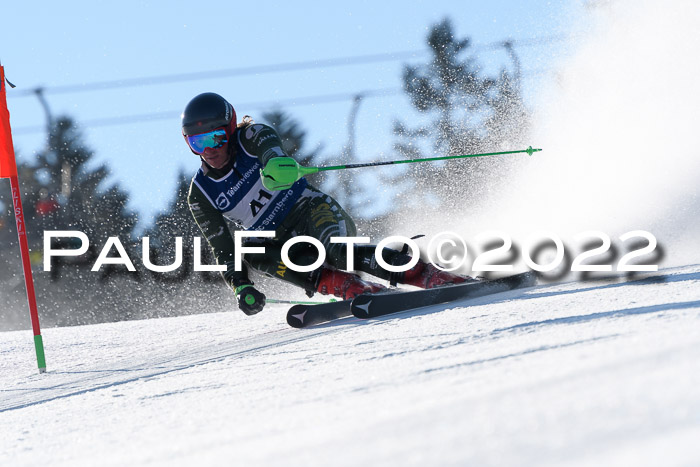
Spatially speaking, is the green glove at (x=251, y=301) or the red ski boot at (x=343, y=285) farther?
the red ski boot at (x=343, y=285)

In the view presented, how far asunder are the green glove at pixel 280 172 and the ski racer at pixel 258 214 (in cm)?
22

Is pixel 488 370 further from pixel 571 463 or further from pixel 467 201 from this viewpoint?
pixel 467 201

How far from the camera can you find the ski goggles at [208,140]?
4.41 metres

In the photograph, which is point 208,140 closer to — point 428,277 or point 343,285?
point 343,285

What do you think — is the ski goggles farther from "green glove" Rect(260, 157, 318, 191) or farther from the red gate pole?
the red gate pole

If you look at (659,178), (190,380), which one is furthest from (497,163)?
(190,380)

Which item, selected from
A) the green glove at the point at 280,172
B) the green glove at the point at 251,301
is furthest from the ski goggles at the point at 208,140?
the green glove at the point at 251,301

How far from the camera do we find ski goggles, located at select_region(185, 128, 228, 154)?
14.5 feet

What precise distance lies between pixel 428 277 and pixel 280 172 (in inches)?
40.4

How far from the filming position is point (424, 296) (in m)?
4.06

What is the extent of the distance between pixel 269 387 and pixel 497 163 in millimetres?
11325

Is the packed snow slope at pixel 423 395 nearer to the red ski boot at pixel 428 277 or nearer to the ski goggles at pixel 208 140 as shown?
→ the red ski boot at pixel 428 277

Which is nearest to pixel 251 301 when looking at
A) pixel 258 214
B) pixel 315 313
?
pixel 315 313

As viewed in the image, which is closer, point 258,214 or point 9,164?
point 9,164
